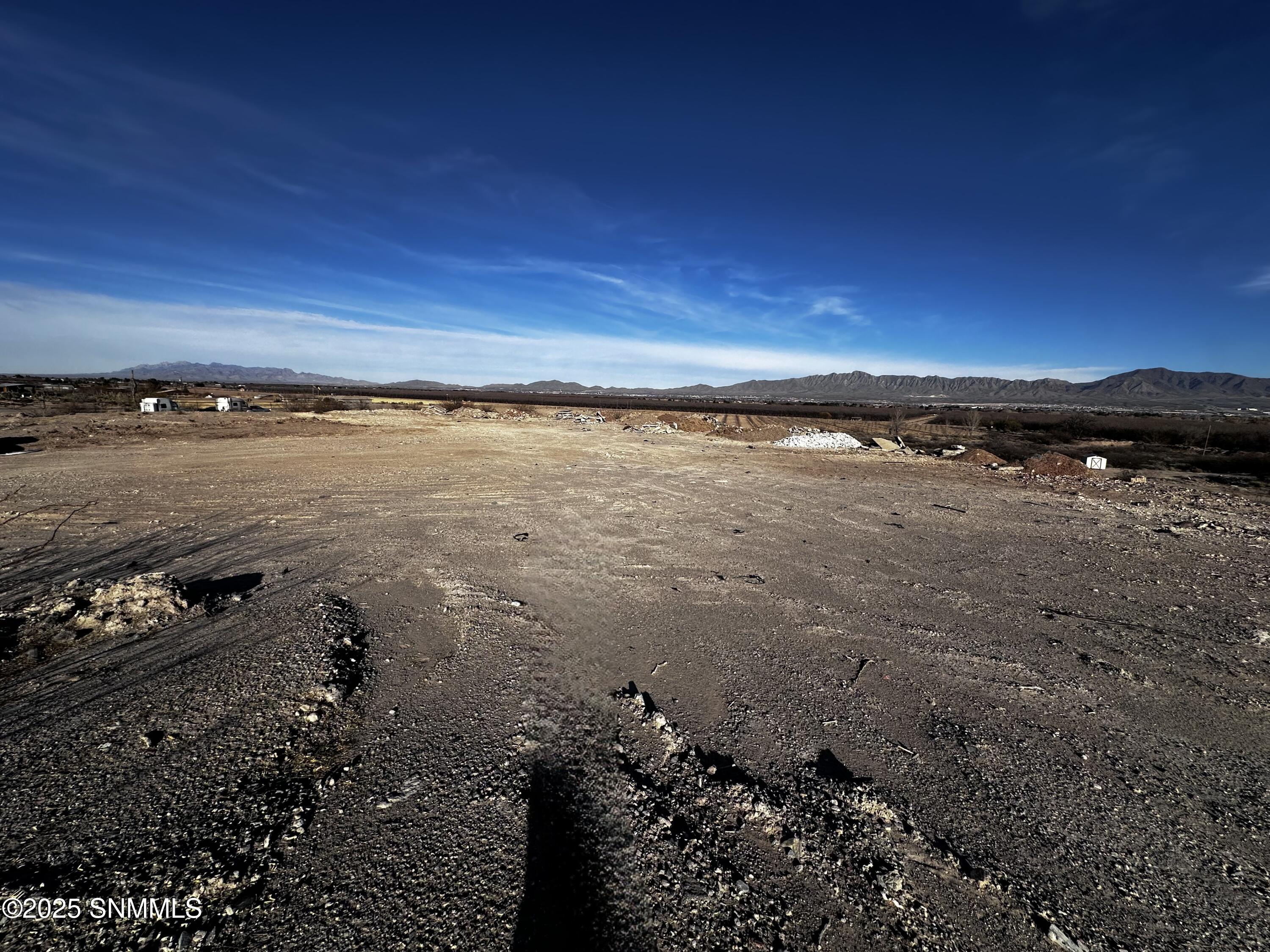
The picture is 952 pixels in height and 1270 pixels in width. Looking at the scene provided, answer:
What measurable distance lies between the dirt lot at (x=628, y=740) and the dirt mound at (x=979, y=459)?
33.5 ft

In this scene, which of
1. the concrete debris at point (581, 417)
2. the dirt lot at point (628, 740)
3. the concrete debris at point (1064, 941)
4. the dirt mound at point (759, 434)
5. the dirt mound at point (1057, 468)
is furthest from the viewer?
the concrete debris at point (581, 417)

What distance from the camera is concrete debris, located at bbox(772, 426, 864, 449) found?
23.6 m

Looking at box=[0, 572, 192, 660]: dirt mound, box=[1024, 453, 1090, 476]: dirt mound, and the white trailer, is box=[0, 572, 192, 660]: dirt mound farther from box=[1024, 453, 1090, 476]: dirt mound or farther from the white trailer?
the white trailer

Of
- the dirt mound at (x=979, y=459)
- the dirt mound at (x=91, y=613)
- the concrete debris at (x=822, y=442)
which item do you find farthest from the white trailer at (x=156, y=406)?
the dirt mound at (x=979, y=459)

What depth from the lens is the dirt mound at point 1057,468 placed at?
16.1 m

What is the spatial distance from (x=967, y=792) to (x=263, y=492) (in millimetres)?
13712

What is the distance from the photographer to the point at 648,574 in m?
7.45

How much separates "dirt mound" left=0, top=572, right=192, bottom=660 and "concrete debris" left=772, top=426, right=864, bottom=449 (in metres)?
22.4

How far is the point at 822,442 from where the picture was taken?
24.1m

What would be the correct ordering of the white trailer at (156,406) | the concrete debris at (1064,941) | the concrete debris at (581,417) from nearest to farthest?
the concrete debris at (1064,941) < the white trailer at (156,406) < the concrete debris at (581,417)

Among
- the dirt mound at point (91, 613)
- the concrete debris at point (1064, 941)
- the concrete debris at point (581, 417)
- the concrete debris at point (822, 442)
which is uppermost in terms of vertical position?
the concrete debris at point (581, 417)

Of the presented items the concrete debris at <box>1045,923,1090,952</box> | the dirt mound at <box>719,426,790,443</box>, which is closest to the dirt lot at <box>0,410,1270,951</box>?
the concrete debris at <box>1045,923,1090,952</box>

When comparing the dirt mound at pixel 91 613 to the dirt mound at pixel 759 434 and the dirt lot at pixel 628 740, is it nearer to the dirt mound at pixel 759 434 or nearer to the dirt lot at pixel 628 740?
the dirt lot at pixel 628 740

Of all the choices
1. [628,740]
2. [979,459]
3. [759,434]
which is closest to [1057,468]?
[979,459]
